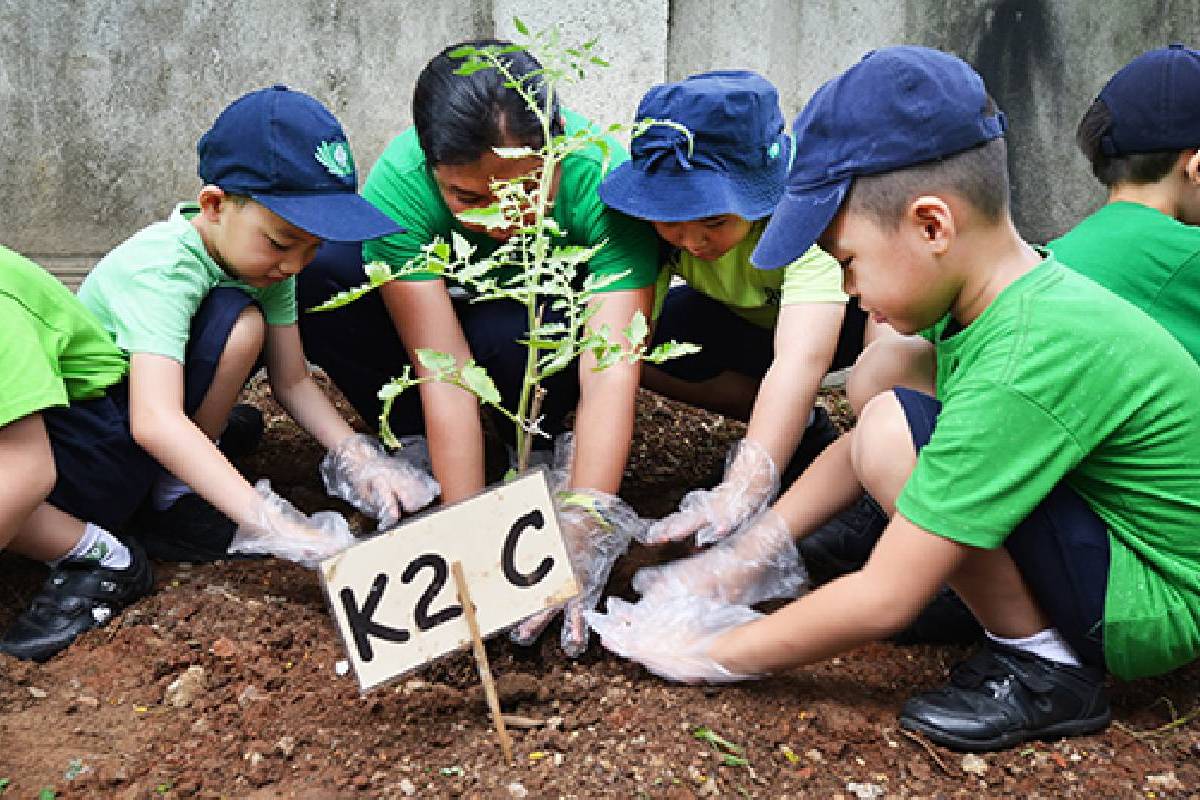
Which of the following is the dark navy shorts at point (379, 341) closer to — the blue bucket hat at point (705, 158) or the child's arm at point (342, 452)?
the child's arm at point (342, 452)

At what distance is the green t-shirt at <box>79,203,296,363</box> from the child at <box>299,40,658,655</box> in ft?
1.13

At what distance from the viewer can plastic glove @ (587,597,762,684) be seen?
5.01ft

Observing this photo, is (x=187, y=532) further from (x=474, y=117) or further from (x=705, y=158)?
(x=705, y=158)

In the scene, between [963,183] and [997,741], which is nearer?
[963,183]

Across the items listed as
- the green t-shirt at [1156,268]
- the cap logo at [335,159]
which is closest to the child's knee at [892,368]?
the green t-shirt at [1156,268]

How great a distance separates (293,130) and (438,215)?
32 centimetres

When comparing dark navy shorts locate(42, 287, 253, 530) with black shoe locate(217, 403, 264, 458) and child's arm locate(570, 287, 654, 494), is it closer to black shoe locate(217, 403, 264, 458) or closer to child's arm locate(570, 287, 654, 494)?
black shoe locate(217, 403, 264, 458)

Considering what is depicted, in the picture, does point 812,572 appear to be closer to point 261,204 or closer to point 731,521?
point 731,521

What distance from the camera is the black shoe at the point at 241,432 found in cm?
242

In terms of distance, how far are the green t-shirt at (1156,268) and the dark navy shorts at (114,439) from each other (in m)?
1.60

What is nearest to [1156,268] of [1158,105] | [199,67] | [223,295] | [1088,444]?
[1158,105]

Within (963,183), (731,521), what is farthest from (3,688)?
(963,183)

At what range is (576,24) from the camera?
3.11 meters

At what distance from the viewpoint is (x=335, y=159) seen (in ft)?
6.25
